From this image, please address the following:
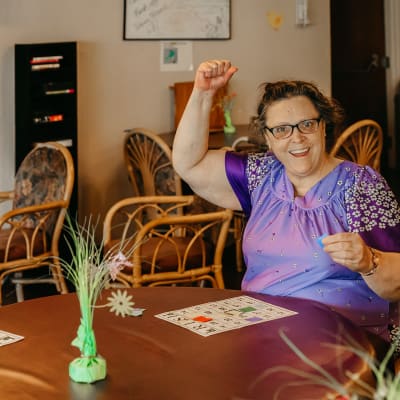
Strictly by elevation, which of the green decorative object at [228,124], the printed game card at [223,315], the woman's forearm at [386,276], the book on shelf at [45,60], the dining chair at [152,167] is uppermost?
the book on shelf at [45,60]

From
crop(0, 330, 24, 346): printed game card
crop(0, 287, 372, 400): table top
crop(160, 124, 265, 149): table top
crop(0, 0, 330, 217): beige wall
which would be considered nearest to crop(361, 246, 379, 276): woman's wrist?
crop(0, 287, 372, 400): table top

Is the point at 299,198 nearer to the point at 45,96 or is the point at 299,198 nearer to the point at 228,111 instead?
the point at 45,96

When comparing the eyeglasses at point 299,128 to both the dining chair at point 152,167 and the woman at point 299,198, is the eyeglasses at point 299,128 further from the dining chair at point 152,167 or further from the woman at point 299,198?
the dining chair at point 152,167

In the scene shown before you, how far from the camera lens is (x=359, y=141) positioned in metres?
5.44

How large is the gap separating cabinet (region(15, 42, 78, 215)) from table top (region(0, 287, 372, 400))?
Result: 3.07 m

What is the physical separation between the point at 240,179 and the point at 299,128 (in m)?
0.28

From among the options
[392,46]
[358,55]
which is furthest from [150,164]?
[392,46]

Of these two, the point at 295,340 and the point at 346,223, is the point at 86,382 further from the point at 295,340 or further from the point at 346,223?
the point at 346,223

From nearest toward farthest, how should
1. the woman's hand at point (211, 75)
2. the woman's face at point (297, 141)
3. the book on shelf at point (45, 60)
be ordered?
the woman's face at point (297, 141) → the woman's hand at point (211, 75) → the book on shelf at point (45, 60)

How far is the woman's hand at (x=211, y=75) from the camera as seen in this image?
2.80m

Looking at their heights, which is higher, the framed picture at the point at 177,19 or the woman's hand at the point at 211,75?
the framed picture at the point at 177,19

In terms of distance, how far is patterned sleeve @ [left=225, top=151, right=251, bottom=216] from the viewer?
9.43 ft

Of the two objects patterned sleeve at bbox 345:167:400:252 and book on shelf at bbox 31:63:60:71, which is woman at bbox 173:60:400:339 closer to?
patterned sleeve at bbox 345:167:400:252

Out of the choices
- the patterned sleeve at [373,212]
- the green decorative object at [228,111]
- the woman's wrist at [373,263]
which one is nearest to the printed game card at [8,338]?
the woman's wrist at [373,263]
